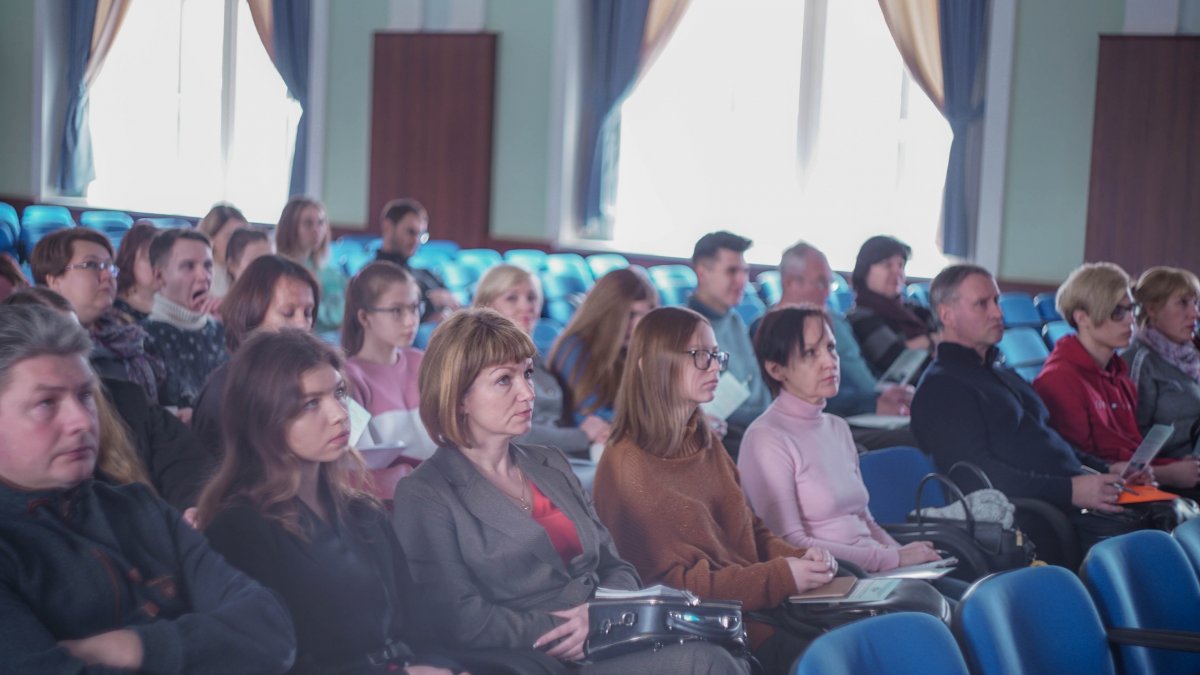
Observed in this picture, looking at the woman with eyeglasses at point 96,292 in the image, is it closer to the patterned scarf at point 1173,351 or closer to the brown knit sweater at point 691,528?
the brown knit sweater at point 691,528

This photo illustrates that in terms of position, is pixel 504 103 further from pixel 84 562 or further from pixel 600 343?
pixel 84 562

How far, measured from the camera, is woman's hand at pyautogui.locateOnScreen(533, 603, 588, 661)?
8.48 ft

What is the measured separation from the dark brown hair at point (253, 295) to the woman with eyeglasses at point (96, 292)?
262 millimetres

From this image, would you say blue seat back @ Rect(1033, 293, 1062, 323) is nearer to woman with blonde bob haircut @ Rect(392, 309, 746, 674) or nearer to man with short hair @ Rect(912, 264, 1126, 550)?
man with short hair @ Rect(912, 264, 1126, 550)

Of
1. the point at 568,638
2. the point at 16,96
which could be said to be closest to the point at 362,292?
the point at 568,638

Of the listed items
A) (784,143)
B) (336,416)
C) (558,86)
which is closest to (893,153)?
(784,143)

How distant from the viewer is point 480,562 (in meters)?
2.66

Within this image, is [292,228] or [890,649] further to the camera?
[292,228]

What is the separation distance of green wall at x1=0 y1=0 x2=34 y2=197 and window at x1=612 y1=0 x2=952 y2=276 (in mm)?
6741

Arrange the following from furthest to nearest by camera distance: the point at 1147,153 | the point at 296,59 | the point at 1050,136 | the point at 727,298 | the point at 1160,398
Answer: the point at 296,59
the point at 1050,136
the point at 1147,153
the point at 727,298
the point at 1160,398

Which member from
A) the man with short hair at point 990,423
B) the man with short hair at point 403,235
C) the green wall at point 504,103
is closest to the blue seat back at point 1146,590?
the man with short hair at point 990,423

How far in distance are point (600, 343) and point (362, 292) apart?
0.93 m

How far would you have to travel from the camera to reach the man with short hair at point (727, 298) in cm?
532

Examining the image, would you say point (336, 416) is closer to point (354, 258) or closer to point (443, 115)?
point (354, 258)
